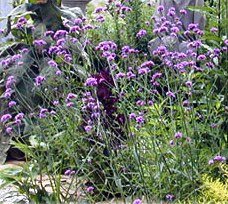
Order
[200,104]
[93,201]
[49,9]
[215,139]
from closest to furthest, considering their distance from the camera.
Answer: [93,201] < [215,139] < [200,104] < [49,9]

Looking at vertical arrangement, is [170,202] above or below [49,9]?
below

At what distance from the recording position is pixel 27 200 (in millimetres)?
3562

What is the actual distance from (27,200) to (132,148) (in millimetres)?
831

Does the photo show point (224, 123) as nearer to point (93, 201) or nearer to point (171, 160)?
point (171, 160)

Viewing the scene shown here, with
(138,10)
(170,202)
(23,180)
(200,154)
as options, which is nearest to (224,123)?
(200,154)

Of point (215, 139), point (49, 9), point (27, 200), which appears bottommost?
point (27, 200)

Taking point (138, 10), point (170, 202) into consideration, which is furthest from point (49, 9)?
point (170, 202)

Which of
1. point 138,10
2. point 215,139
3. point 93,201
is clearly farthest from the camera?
point 138,10

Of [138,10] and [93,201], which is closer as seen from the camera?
[93,201]

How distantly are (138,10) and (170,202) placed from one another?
429 cm

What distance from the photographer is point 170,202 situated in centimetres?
317

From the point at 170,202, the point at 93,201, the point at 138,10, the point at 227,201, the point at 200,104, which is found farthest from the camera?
the point at 138,10

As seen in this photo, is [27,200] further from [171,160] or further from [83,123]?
[171,160]

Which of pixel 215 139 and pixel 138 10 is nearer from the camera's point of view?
pixel 215 139
